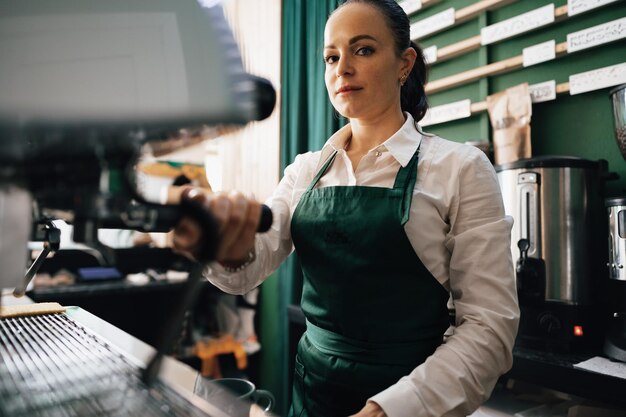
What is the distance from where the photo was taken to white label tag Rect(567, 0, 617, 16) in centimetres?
173

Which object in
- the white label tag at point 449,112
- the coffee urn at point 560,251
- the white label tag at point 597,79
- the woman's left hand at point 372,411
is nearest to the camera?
the woman's left hand at point 372,411

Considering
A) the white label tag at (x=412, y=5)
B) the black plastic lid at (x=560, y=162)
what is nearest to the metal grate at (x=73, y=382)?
the black plastic lid at (x=560, y=162)

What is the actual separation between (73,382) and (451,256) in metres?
0.77

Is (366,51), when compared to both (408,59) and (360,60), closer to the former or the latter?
(360,60)

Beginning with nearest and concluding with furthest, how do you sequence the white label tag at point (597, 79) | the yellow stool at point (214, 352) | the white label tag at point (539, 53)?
1. the white label tag at point (597, 79)
2. the white label tag at point (539, 53)
3. the yellow stool at point (214, 352)

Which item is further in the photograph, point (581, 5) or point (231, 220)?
point (581, 5)

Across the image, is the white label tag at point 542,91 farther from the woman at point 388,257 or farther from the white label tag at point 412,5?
the woman at point 388,257

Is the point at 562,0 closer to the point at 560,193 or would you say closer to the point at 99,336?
the point at 560,193

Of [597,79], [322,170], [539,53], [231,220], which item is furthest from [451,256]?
[539,53]

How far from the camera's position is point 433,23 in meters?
2.33

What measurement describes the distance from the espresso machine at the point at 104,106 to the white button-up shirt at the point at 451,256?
0.47 meters

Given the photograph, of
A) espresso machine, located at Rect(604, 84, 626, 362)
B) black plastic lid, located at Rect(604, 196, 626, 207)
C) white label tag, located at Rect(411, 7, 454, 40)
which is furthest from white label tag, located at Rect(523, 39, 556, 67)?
black plastic lid, located at Rect(604, 196, 626, 207)

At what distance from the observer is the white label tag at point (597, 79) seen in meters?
1.69

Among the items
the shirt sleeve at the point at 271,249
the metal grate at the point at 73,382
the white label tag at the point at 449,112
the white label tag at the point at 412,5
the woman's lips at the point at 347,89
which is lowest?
the metal grate at the point at 73,382
